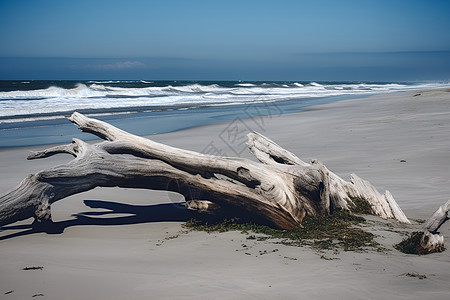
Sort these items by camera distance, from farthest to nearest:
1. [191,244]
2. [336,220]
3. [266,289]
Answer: [336,220]
[191,244]
[266,289]

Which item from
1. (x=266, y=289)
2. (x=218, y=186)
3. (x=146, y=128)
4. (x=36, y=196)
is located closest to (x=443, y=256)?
(x=266, y=289)

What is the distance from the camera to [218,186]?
514 cm

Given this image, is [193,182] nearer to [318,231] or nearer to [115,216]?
[115,216]

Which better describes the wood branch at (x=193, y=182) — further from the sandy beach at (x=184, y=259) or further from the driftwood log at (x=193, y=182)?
the sandy beach at (x=184, y=259)

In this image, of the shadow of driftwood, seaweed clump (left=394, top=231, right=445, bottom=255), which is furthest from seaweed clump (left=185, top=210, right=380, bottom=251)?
the shadow of driftwood

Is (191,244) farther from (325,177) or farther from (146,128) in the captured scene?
(146,128)

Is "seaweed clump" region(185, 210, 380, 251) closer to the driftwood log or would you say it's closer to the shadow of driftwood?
the driftwood log

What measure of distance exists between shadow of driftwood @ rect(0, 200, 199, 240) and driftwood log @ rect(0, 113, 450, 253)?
0.24m

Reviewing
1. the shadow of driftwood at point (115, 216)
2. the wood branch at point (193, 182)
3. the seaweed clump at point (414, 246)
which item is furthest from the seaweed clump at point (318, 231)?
the shadow of driftwood at point (115, 216)

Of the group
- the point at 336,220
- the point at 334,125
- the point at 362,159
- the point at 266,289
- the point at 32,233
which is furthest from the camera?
the point at 334,125

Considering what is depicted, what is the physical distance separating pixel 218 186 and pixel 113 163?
52.4 inches

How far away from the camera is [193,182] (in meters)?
5.26

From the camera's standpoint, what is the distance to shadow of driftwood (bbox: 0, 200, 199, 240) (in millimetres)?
5043

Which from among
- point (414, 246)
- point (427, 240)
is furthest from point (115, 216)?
point (427, 240)
